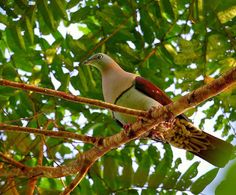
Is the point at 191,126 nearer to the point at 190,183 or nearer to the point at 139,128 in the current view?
the point at 190,183

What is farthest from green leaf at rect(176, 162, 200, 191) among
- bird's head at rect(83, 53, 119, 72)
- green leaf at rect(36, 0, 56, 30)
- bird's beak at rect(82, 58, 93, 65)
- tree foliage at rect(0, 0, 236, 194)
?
green leaf at rect(36, 0, 56, 30)

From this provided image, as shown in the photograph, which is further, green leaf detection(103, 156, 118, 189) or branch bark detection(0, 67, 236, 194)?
green leaf detection(103, 156, 118, 189)

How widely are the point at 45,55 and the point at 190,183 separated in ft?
5.06

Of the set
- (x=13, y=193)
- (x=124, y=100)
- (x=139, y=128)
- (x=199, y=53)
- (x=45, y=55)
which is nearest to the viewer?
(x=139, y=128)

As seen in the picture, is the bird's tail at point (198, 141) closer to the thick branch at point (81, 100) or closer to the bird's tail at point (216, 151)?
the bird's tail at point (216, 151)

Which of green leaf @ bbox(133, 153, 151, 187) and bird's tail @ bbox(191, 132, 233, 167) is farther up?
green leaf @ bbox(133, 153, 151, 187)

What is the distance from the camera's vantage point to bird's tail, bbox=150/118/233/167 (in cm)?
276

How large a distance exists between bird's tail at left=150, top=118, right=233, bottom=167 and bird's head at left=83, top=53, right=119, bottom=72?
66 centimetres

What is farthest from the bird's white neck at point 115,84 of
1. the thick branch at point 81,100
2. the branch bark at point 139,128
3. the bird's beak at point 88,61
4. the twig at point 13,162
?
the thick branch at point 81,100

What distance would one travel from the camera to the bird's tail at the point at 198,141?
276cm

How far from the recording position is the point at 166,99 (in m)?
2.77

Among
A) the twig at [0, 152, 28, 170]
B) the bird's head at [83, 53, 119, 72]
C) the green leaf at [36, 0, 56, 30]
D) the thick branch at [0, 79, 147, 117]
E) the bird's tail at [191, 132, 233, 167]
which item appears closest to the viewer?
the thick branch at [0, 79, 147, 117]

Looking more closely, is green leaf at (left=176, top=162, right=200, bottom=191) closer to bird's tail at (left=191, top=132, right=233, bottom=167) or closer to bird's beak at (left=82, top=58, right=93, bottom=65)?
bird's tail at (left=191, top=132, right=233, bottom=167)

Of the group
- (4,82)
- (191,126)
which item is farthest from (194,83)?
(4,82)
